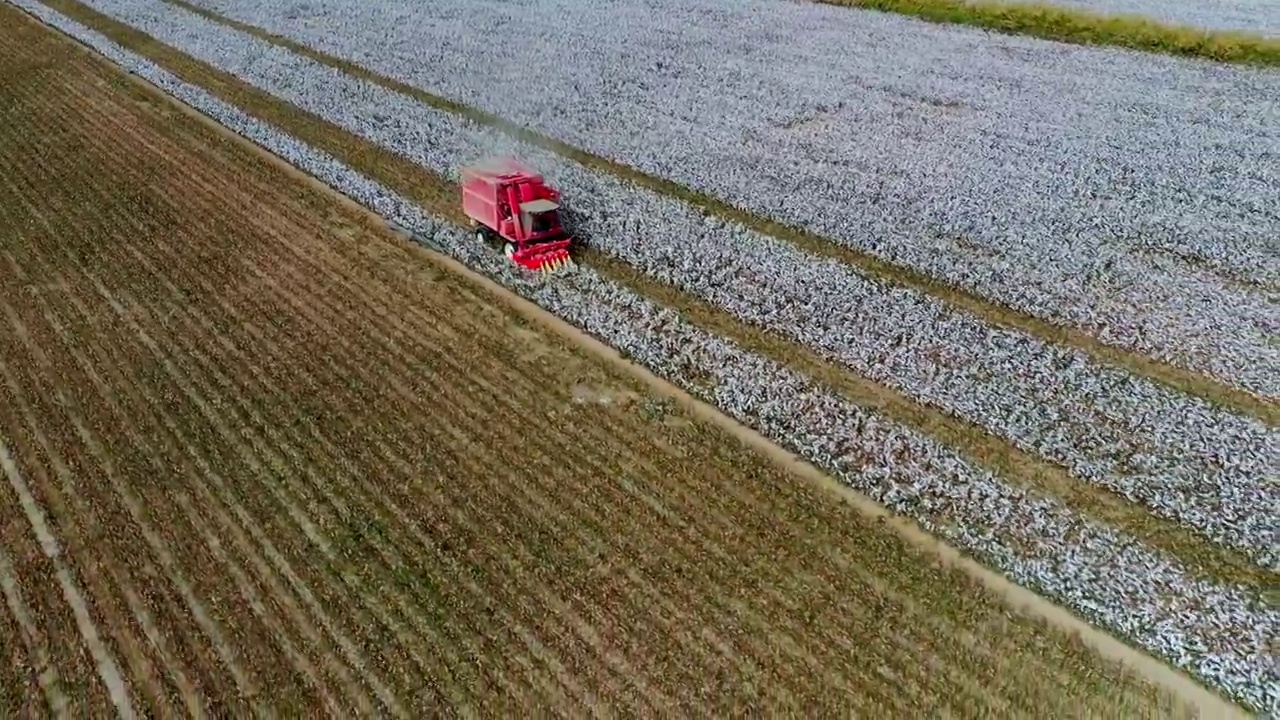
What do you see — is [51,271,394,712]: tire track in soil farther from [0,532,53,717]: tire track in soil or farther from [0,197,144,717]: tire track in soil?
[0,532,53,717]: tire track in soil

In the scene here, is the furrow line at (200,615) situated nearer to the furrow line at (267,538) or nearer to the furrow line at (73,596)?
the furrow line at (267,538)

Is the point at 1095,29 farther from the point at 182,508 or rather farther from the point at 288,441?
the point at 182,508

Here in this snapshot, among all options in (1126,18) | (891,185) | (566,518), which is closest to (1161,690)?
(566,518)

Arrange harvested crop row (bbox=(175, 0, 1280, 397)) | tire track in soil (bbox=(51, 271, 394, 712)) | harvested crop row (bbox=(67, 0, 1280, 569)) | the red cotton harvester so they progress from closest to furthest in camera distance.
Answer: tire track in soil (bbox=(51, 271, 394, 712)) → harvested crop row (bbox=(67, 0, 1280, 569)) → harvested crop row (bbox=(175, 0, 1280, 397)) → the red cotton harvester

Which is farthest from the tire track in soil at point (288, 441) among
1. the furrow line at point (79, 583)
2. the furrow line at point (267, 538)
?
the furrow line at point (79, 583)

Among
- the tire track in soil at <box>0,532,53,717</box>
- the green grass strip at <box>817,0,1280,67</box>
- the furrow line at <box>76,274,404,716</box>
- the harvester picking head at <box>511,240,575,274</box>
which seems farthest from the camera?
the green grass strip at <box>817,0,1280,67</box>

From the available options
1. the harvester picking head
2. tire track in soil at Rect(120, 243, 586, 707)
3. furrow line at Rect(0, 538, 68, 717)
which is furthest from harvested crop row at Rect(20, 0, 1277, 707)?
furrow line at Rect(0, 538, 68, 717)
